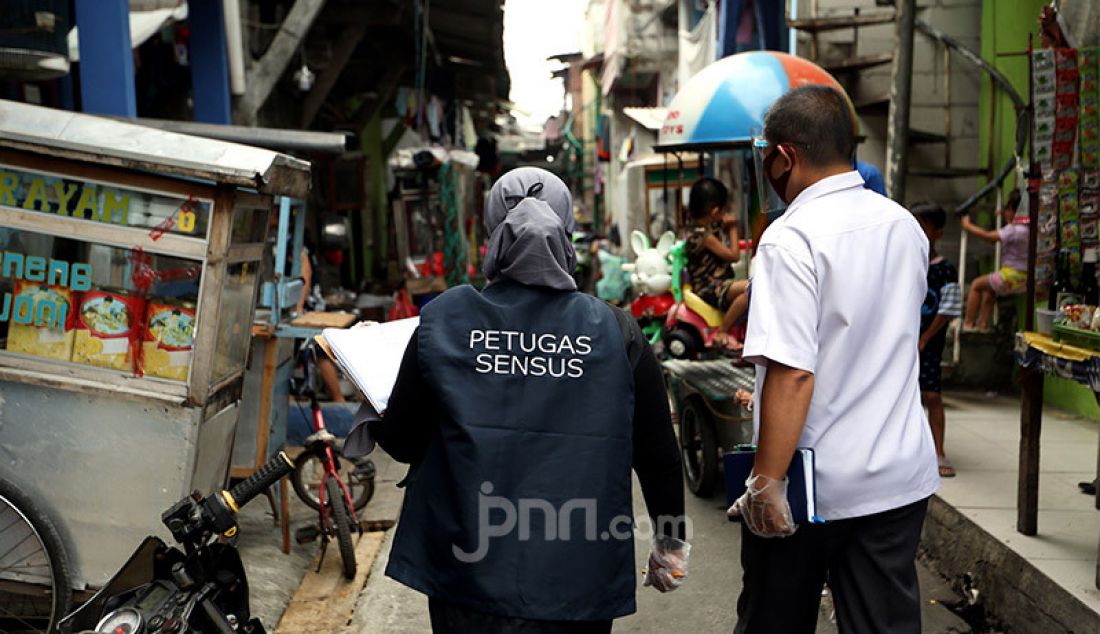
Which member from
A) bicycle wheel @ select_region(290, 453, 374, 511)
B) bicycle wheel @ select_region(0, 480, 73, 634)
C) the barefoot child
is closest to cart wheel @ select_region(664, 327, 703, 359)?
the barefoot child

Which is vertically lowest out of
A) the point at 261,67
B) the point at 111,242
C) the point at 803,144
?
the point at 111,242

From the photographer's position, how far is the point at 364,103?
1622 cm

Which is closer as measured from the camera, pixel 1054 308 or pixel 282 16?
pixel 1054 308

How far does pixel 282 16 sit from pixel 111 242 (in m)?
8.15

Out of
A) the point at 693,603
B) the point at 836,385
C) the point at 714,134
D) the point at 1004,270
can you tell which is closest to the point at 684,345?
the point at 714,134

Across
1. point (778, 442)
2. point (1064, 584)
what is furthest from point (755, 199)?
point (778, 442)

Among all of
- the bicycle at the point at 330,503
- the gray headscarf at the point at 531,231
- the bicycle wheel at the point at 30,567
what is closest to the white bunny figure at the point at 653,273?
the bicycle at the point at 330,503

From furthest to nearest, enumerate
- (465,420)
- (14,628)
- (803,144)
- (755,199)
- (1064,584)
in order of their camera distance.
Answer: (755,199)
(14,628)
(1064,584)
(803,144)
(465,420)

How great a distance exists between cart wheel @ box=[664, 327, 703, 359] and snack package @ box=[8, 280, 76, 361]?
4.89 m

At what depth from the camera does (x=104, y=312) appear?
14.4 ft

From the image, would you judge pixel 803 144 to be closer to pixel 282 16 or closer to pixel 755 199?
pixel 755 199

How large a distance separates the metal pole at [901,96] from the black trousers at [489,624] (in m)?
6.00

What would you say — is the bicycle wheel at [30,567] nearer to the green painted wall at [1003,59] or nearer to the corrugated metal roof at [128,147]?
the corrugated metal roof at [128,147]

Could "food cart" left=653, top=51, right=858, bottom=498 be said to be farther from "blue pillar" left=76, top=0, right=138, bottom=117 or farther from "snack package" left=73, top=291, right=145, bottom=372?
"blue pillar" left=76, top=0, right=138, bottom=117
